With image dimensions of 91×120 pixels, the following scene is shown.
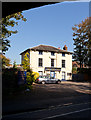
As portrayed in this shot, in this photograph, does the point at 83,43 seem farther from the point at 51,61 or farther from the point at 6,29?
the point at 6,29

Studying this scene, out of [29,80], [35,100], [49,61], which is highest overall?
[49,61]

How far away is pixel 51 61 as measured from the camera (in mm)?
37500

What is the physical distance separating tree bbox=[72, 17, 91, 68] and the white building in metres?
3.58

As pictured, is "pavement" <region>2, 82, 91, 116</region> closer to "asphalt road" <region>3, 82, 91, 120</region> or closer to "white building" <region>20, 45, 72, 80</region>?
"asphalt road" <region>3, 82, 91, 120</region>

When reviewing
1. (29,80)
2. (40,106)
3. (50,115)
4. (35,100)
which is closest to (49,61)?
(29,80)

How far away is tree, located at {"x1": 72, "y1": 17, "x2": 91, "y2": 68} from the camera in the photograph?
3435 cm

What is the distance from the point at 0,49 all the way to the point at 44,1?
36.5ft

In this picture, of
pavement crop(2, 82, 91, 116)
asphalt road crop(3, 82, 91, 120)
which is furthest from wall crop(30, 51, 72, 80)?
asphalt road crop(3, 82, 91, 120)

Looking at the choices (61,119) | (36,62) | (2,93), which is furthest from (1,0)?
(36,62)

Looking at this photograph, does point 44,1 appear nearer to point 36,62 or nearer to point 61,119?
point 61,119

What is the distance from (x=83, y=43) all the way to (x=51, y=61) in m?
8.93

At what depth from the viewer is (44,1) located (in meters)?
6.04

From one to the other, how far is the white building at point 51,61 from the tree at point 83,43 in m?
3.58

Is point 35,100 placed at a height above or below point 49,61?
below
